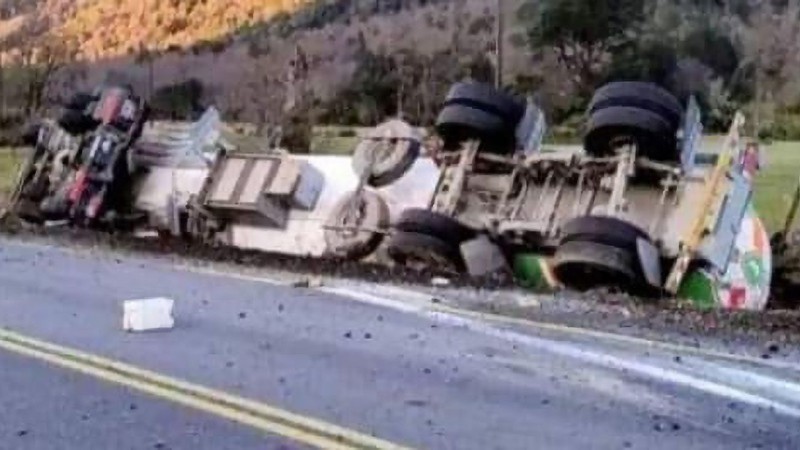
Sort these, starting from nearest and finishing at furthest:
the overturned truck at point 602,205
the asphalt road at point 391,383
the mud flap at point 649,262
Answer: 1. the asphalt road at point 391,383
2. the mud flap at point 649,262
3. the overturned truck at point 602,205

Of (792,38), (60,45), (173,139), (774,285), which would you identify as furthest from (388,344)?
(60,45)

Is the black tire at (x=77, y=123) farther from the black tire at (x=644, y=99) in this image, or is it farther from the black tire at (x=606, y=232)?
the black tire at (x=606, y=232)

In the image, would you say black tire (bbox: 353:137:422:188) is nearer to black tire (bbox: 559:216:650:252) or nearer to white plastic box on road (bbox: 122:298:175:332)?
black tire (bbox: 559:216:650:252)

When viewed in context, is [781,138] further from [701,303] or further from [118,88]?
[701,303]

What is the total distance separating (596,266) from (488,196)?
2.70 m

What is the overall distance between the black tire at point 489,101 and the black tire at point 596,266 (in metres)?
2.50

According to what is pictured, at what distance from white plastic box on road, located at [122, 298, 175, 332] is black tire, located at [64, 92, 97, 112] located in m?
10.7

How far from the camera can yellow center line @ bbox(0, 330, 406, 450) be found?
18.4ft

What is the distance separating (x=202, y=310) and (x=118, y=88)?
32.5 ft

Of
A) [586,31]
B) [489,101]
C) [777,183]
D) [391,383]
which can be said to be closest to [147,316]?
[391,383]

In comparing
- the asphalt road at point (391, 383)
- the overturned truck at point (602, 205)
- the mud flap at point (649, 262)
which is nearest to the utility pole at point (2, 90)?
the overturned truck at point (602, 205)

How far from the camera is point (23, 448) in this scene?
5.60 m

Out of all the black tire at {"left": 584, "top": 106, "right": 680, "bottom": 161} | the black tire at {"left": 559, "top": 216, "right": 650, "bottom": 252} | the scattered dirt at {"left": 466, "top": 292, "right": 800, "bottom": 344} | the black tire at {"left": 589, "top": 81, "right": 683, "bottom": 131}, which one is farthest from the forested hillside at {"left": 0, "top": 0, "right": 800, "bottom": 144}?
the scattered dirt at {"left": 466, "top": 292, "right": 800, "bottom": 344}

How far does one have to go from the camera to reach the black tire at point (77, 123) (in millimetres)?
19094
